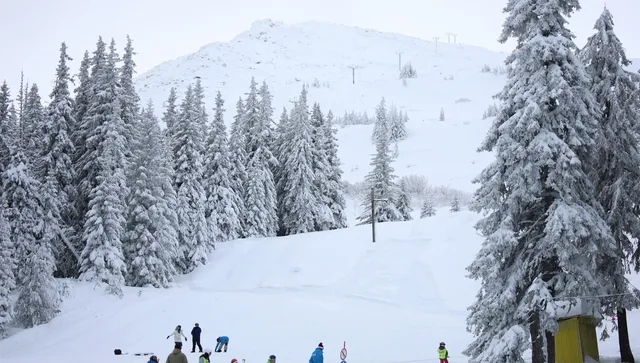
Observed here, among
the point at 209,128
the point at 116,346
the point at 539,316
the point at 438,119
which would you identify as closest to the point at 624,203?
the point at 539,316

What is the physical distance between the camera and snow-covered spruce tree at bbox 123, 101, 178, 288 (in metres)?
41.2

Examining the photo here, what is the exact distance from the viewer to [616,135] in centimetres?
2020

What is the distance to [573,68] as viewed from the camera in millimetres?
16656

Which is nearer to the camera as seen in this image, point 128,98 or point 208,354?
point 208,354

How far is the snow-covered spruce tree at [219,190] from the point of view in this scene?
51.4 m

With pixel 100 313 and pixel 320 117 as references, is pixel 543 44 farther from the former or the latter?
pixel 320 117

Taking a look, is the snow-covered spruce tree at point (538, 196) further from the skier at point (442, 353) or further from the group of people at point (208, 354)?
the group of people at point (208, 354)

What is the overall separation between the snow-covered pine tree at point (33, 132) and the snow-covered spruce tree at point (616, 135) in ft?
108

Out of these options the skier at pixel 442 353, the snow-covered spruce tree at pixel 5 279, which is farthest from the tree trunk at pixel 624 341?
the snow-covered spruce tree at pixel 5 279

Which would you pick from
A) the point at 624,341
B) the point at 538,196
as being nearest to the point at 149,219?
the point at 538,196

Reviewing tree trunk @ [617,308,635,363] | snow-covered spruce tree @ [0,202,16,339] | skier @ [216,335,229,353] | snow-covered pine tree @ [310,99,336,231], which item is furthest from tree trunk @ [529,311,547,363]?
snow-covered pine tree @ [310,99,336,231]

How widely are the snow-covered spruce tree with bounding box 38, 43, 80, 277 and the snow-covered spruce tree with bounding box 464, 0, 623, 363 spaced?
99.2 feet

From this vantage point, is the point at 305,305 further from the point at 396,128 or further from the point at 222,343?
the point at 396,128

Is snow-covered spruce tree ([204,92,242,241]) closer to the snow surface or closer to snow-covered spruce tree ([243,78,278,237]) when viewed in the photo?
snow-covered spruce tree ([243,78,278,237])
